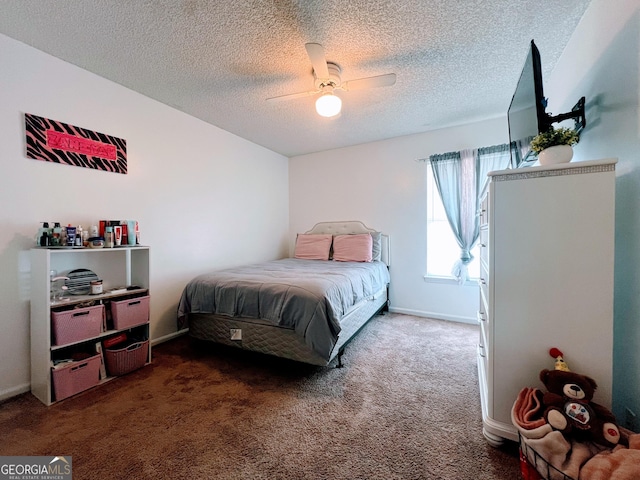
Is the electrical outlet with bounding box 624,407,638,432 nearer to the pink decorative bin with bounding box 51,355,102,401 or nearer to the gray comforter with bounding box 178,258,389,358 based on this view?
the gray comforter with bounding box 178,258,389,358

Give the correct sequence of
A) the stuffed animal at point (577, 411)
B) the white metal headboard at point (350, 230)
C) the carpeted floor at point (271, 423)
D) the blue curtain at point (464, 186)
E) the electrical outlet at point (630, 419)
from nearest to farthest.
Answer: the stuffed animal at point (577, 411) < the electrical outlet at point (630, 419) < the carpeted floor at point (271, 423) < the blue curtain at point (464, 186) < the white metal headboard at point (350, 230)

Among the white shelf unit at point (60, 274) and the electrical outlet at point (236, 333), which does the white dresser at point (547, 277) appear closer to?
the electrical outlet at point (236, 333)

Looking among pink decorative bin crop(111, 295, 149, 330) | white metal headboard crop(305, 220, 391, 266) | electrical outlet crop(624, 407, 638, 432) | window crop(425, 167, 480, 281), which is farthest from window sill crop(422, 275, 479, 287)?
pink decorative bin crop(111, 295, 149, 330)

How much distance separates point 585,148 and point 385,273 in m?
2.31

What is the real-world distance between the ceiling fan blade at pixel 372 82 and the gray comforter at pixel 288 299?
1.62m

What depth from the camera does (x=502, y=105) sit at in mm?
2771

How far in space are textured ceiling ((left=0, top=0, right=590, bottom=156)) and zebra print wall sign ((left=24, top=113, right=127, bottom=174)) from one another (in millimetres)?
541

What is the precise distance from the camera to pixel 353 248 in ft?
11.9

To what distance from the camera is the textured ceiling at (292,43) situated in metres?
1.55

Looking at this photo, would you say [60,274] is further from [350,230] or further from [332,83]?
[350,230]

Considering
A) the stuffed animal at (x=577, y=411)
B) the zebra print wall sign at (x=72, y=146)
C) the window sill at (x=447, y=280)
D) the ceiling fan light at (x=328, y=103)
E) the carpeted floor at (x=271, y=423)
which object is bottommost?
the carpeted floor at (x=271, y=423)

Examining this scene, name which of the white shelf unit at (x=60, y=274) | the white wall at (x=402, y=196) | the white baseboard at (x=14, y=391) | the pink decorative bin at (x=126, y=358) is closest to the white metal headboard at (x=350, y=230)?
the white wall at (x=402, y=196)

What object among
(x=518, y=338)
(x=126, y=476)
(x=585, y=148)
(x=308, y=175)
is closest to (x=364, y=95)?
(x=585, y=148)

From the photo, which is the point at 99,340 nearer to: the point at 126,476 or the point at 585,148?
the point at 126,476
